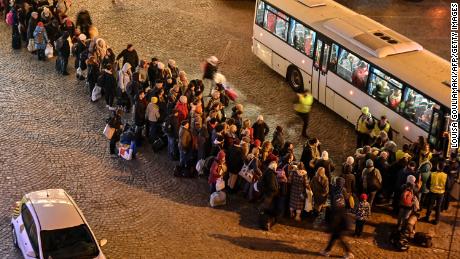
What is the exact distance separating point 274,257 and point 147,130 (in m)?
5.91

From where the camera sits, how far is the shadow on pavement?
53.5 feet

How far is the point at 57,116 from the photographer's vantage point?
70.4 feet

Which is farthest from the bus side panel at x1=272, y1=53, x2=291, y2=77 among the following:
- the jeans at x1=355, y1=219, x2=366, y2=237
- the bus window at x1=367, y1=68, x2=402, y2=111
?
the jeans at x1=355, y1=219, x2=366, y2=237

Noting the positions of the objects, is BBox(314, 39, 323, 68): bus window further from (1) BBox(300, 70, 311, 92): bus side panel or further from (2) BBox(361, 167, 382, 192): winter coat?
(2) BBox(361, 167, 382, 192): winter coat

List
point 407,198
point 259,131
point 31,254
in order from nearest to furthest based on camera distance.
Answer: point 31,254 → point 407,198 → point 259,131

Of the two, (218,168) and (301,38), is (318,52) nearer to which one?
(301,38)

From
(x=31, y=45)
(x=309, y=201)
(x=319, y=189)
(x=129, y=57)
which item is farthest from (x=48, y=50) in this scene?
(x=319, y=189)

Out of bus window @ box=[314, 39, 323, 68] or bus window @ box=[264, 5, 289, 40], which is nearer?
bus window @ box=[314, 39, 323, 68]

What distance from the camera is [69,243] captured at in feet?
47.8

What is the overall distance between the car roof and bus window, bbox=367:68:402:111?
915cm

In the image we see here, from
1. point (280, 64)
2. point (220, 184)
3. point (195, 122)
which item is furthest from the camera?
point (280, 64)

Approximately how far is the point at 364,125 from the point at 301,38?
490 centimetres

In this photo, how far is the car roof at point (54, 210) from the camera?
14.7 metres

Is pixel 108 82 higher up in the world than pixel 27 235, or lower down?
higher up
